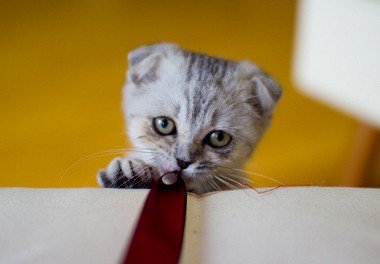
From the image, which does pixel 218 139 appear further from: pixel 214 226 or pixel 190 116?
pixel 214 226

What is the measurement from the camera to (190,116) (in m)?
0.80

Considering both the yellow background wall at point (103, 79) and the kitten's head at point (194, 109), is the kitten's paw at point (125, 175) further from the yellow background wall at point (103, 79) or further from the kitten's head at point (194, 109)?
the yellow background wall at point (103, 79)

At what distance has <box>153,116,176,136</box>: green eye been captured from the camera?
817mm

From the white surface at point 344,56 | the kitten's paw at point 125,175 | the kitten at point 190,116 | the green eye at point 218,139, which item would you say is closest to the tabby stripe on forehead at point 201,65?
the kitten at point 190,116

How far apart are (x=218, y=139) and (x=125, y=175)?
Result: 188 millimetres

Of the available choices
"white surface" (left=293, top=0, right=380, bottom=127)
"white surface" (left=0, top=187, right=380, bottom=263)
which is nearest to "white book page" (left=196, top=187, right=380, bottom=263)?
"white surface" (left=0, top=187, right=380, bottom=263)

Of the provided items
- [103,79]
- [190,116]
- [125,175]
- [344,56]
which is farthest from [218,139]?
[344,56]

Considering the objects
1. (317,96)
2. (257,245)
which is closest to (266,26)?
(317,96)

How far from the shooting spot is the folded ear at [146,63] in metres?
0.87

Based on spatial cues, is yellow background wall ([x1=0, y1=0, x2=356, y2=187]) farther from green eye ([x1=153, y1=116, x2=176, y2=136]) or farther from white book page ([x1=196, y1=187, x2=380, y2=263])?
white book page ([x1=196, y1=187, x2=380, y2=263])

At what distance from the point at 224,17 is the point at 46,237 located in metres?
0.97

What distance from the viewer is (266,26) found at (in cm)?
138

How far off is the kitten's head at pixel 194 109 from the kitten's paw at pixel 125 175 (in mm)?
38

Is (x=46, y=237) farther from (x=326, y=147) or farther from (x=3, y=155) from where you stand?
(x=326, y=147)
